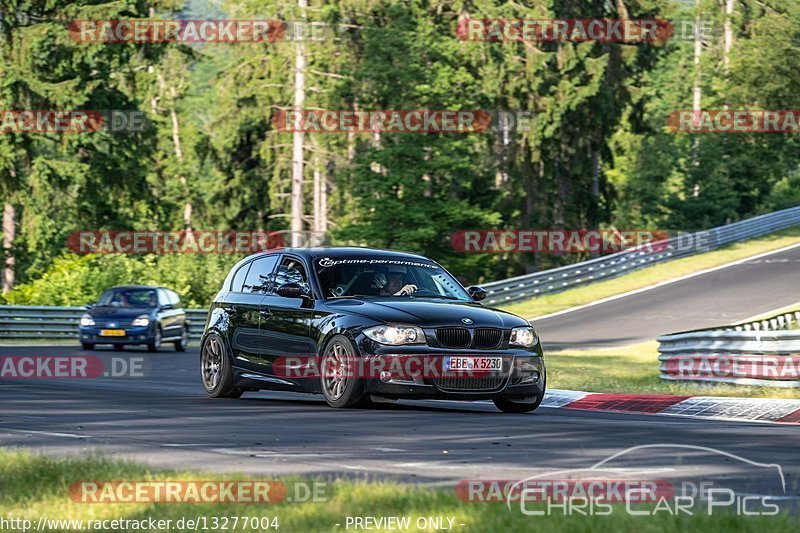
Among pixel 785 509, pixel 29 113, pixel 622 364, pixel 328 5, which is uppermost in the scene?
pixel 328 5

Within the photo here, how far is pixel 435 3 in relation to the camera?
6912cm

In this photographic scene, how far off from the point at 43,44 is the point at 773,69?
108 feet

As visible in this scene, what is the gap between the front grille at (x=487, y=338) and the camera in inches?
565

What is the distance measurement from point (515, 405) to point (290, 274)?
3.00 m

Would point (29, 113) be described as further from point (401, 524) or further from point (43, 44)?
point (401, 524)

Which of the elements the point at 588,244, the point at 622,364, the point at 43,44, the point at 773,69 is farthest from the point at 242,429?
the point at 773,69

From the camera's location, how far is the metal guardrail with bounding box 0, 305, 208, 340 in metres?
40.9

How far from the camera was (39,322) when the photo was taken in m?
41.4

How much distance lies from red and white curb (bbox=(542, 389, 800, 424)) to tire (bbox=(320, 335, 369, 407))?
3.29 meters
